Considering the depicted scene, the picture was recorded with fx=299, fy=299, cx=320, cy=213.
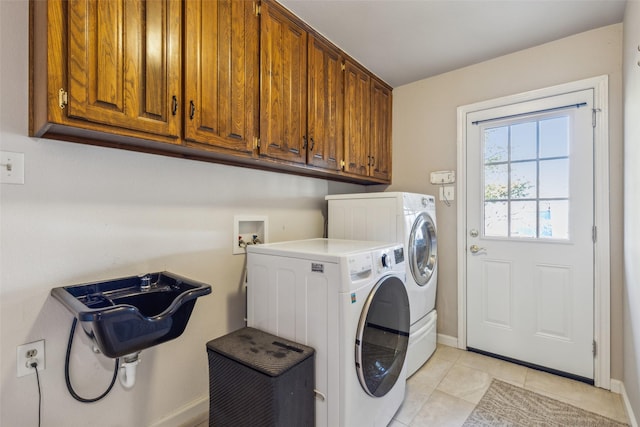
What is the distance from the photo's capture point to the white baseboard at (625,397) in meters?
1.60

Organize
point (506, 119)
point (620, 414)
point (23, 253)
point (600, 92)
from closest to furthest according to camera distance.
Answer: point (23, 253), point (620, 414), point (600, 92), point (506, 119)

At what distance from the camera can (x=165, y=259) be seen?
5.09 ft

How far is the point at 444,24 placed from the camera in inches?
76.4

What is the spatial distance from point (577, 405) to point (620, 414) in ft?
0.65

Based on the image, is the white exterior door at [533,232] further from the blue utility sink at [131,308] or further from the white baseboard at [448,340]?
the blue utility sink at [131,308]

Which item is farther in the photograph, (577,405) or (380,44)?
(380,44)

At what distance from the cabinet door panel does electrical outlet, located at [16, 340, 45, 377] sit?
6.34 feet

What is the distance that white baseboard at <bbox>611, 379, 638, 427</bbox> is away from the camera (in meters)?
1.60

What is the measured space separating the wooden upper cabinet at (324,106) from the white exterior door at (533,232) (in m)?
1.18

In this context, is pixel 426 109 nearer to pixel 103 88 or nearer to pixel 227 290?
pixel 227 290

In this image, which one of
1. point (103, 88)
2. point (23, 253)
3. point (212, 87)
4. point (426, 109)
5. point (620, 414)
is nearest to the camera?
point (103, 88)

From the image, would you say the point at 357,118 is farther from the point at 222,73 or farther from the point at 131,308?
the point at 131,308

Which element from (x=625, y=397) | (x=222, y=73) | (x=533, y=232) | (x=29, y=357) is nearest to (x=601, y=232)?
(x=533, y=232)

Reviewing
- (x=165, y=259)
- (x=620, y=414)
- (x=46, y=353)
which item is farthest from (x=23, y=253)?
(x=620, y=414)
